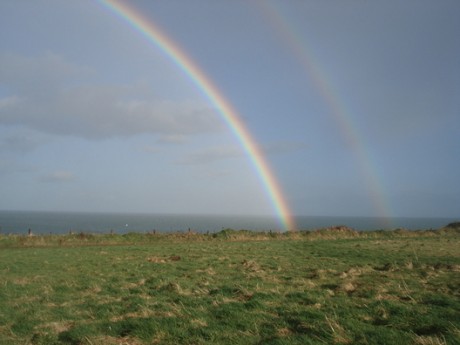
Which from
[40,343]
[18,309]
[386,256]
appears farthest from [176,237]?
[40,343]

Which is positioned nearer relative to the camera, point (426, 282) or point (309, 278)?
point (426, 282)

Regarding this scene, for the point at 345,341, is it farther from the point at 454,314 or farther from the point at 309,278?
the point at 309,278

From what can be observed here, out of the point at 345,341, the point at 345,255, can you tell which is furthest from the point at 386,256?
the point at 345,341

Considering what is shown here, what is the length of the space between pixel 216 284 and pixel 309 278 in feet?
13.7

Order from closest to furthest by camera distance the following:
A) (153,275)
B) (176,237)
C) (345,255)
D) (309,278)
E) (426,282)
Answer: (426,282) → (309,278) → (153,275) → (345,255) → (176,237)

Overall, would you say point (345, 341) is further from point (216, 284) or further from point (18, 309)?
point (18, 309)

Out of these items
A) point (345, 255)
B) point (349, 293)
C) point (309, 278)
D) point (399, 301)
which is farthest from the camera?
point (345, 255)

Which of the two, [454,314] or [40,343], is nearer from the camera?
[40,343]

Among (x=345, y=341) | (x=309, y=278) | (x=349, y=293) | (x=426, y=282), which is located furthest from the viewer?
(x=309, y=278)

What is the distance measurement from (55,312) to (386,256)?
2066 cm

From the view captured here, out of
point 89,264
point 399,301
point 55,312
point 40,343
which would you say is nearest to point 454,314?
point 399,301

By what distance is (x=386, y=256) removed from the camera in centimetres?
2503

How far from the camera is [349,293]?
13.0 meters

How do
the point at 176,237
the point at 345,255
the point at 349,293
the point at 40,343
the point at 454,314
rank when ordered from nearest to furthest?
1. the point at 40,343
2. the point at 454,314
3. the point at 349,293
4. the point at 345,255
5. the point at 176,237
